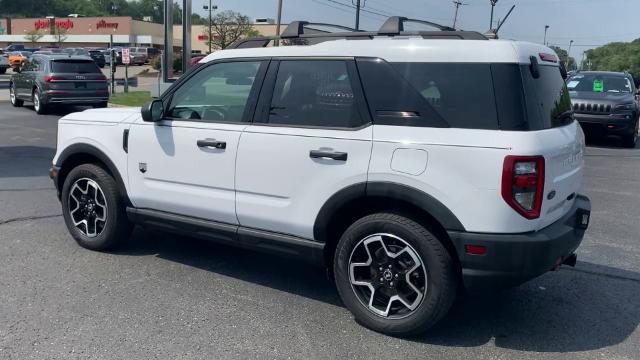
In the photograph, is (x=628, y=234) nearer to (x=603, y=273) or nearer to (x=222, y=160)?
(x=603, y=273)

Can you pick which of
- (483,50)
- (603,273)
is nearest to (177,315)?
(483,50)

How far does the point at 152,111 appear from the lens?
4.77 meters

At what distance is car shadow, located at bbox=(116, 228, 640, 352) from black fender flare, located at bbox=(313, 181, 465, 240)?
30.1 inches

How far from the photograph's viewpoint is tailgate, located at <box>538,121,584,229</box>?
362 cm

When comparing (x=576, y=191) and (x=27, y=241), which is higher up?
(x=576, y=191)

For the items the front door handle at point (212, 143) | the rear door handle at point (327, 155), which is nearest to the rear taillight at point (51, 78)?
the front door handle at point (212, 143)

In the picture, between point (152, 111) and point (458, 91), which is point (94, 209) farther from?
point (458, 91)

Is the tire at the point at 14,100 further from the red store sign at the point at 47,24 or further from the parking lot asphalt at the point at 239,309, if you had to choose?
the red store sign at the point at 47,24

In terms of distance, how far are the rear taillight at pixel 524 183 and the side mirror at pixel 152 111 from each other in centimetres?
271

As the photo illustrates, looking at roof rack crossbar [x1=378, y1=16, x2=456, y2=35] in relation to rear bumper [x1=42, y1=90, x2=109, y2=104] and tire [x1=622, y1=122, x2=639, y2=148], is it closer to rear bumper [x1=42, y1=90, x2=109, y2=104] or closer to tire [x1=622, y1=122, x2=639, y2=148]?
tire [x1=622, y1=122, x2=639, y2=148]

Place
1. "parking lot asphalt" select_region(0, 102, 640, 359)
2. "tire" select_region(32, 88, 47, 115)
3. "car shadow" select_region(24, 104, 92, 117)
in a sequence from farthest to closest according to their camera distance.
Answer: "car shadow" select_region(24, 104, 92, 117) < "tire" select_region(32, 88, 47, 115) < "parking lot asphalt" select_region(0, 102, 640, 359)

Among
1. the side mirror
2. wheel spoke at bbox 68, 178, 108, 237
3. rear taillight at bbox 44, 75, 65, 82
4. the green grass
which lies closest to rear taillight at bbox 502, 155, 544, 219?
the side mirror

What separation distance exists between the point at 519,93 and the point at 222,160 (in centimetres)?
212

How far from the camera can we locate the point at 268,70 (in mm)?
4477
